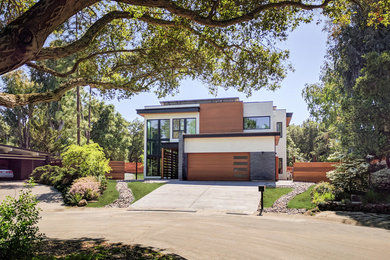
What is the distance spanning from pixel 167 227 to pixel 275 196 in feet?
28.8

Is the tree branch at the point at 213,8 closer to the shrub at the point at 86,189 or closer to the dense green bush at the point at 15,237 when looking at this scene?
the dense green bush at the point at 15,237

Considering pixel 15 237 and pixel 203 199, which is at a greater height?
pixel 15 237

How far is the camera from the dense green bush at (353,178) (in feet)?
51.4

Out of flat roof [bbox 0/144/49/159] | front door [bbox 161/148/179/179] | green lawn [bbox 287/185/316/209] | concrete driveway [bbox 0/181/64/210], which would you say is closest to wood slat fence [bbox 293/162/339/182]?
green lawn [bbox 287/185/316/209]

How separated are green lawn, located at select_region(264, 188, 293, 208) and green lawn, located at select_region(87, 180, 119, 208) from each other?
8.95m

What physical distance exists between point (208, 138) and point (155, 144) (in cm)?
760

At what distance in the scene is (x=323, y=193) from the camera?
15.9 metres

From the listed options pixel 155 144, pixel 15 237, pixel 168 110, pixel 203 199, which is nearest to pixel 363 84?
pixel 203 199

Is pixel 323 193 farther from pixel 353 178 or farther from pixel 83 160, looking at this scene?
pixel 83 160

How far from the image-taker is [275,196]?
1711cm

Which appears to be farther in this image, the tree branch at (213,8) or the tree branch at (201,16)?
the tree branch at (213,8)

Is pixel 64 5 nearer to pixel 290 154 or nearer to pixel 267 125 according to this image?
pixel 267 125

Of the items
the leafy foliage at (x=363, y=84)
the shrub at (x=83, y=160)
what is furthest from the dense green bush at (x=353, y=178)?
the shrub at (x=83, y=160)

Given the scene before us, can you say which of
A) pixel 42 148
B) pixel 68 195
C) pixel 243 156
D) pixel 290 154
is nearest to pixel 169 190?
pixel 68 195
